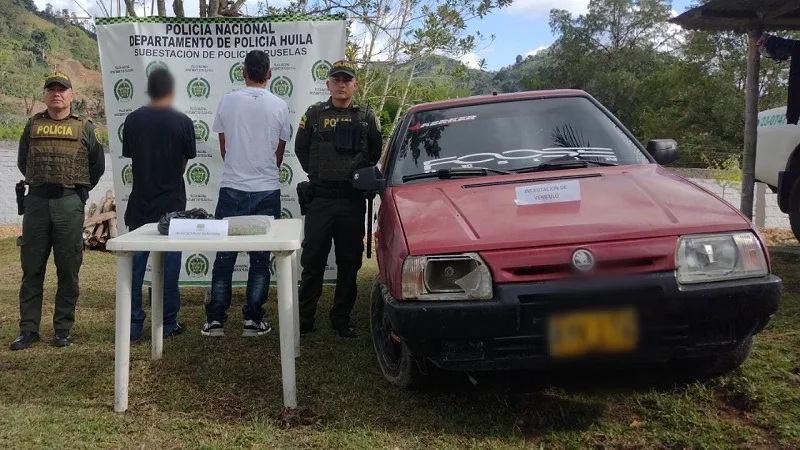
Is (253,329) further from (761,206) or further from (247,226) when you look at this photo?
(761,206)

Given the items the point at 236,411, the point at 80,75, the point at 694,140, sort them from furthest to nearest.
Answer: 1. the point at 80,75
2. the point at 694,140
3. the point at 236,411

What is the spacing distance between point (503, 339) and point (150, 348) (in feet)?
8.65

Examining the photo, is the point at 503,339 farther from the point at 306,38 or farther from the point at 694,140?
the point at 694,140

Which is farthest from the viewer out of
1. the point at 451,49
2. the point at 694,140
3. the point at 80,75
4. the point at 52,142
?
the point at 80,75

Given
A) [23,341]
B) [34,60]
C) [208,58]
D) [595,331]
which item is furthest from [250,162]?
[34,60]

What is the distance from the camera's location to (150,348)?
4.32 m

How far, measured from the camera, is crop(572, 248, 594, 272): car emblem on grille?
2676 mm

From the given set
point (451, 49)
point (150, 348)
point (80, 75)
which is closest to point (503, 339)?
point (150, 348)

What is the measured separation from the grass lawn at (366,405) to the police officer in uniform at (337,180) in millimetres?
574

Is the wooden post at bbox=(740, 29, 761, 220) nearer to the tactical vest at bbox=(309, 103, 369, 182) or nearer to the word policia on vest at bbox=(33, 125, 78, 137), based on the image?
the tactical vest at bbox=(309, 103, 369, 182)

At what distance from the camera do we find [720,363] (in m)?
3.25

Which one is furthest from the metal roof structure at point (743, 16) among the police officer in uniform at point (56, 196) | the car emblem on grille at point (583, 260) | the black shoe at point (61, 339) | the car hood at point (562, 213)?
the black shoe at point (61, 339)

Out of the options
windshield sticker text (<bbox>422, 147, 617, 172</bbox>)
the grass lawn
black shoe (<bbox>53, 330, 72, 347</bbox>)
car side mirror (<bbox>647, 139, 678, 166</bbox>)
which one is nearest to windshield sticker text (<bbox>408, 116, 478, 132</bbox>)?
windshield sticker text (<bbox>422, 147, 617, 172</bbox>)

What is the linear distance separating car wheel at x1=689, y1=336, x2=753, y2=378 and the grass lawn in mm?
57
